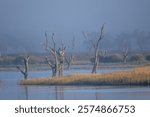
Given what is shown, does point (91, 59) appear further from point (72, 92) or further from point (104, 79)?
point (72, 92)

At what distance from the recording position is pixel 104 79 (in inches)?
1017

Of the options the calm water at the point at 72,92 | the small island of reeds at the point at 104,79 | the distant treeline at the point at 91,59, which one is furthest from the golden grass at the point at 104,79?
the distant treeline at the point at 91,59

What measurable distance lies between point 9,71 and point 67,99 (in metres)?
14.1

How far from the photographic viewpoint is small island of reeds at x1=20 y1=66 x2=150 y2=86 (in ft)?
82.8

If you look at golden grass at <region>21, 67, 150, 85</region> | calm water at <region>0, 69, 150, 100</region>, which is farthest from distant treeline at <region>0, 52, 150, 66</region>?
calm water at <region>0, 69, 150, 100</region>

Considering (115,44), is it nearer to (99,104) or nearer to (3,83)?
(3,83)

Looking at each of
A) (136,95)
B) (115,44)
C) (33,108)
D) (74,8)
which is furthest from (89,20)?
(33,108)

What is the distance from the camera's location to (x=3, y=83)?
28438 millimetres

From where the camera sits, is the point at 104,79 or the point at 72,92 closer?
the point at 72,92

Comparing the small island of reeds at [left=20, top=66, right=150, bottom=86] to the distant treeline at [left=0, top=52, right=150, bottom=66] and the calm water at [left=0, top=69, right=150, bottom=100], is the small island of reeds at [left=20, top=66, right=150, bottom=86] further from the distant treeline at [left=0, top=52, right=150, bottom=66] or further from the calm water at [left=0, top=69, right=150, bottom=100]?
the distant treeline at [left=0, top=52, right=150, bottom=66]

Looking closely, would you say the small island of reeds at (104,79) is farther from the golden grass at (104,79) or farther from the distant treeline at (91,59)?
the distant treeline at (91,59)

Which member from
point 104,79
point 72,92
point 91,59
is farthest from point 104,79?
point 91,59

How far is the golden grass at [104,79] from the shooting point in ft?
82.8

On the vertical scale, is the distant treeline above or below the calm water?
below
